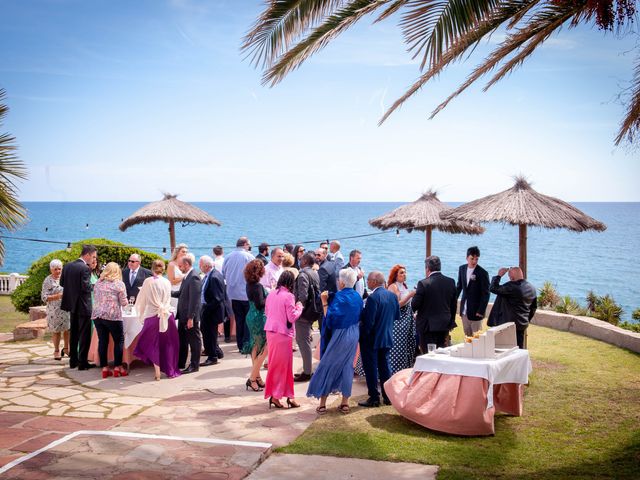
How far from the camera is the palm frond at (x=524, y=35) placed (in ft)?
20.3

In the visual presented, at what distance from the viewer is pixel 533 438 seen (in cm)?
637

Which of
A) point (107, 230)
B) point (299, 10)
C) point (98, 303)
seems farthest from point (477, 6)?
point (107, 230)

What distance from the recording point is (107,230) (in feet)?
353

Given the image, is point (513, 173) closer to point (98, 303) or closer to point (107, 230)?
point (98, 303)

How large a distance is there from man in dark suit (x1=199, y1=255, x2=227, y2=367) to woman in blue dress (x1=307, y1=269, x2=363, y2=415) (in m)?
3.03

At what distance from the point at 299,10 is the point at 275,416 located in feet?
14.4

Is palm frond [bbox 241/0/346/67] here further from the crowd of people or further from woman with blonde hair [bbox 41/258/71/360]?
woman with blonde hair [bbox 41/258/71/360]

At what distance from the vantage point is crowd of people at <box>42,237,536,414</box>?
743cm

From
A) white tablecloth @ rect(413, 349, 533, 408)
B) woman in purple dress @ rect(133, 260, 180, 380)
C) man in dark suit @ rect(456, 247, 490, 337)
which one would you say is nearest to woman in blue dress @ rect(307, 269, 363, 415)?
white tablecloth @ rect(413, 349, 533, 408)

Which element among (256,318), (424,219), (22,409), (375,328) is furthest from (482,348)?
(424,219)

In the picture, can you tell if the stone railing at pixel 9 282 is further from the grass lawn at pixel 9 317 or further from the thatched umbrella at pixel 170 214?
the thatched umbrella at pixel 170 214

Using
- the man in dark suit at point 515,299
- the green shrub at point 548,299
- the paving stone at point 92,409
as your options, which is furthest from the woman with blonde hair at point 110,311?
the green shrub at point 548,299

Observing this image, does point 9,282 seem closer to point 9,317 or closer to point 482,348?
point 9,317

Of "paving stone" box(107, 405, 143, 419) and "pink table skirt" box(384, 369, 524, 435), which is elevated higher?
"pink table skirt" box(384, 369, 524, 435)
